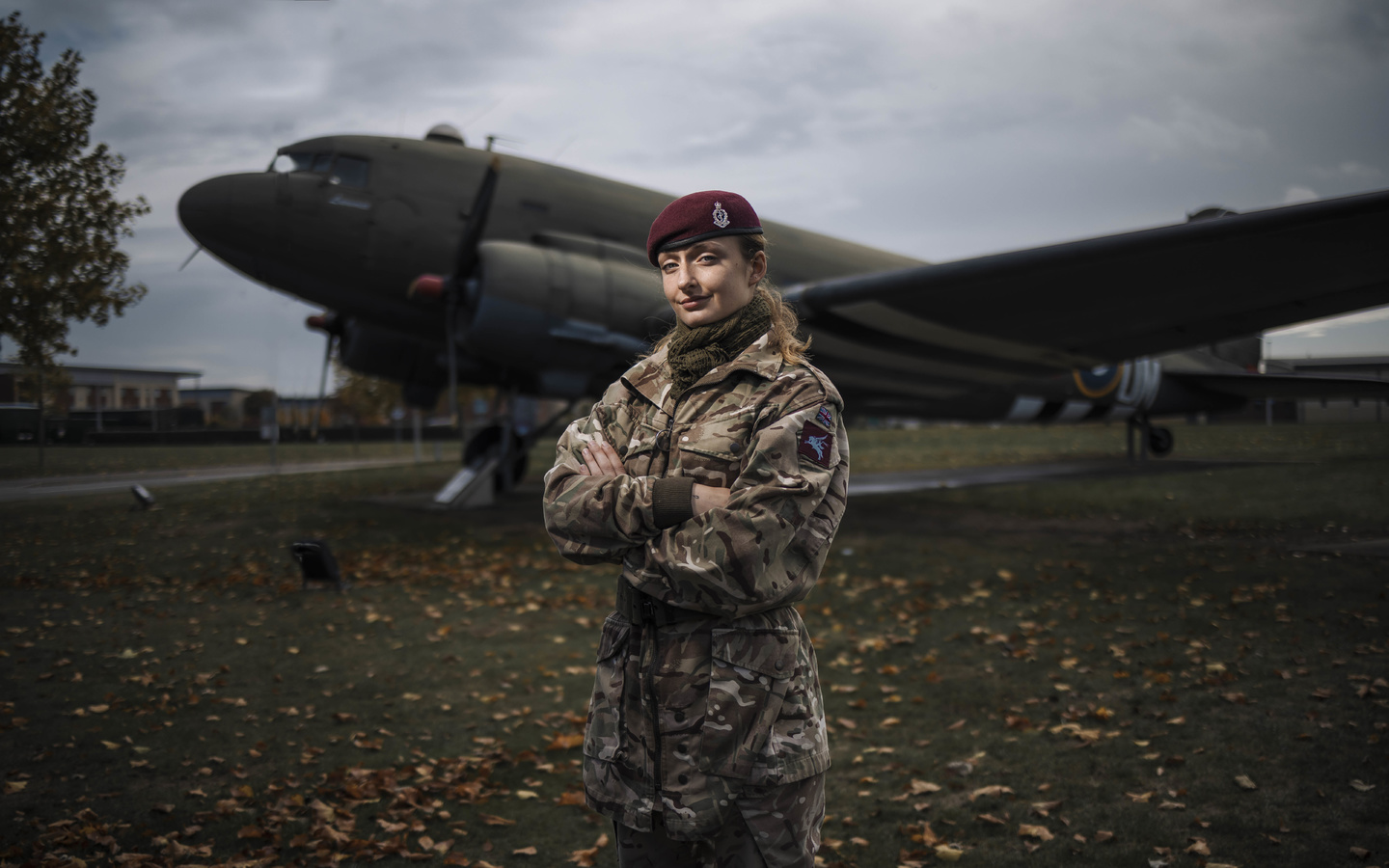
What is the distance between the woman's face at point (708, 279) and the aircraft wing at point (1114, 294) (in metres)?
6.15

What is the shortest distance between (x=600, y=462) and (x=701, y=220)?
1.97 feet

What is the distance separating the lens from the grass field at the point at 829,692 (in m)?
3.36

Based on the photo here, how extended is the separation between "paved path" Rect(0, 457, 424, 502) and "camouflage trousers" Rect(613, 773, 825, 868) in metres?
7.22

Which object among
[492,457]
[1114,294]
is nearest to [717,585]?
[1114,294]

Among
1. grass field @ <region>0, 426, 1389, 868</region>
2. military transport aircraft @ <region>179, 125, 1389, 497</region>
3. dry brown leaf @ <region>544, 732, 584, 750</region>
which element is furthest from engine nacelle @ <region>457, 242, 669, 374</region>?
dry brown leaf @ <region>544, 732, 584, 750</region>

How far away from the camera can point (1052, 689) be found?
4.98 m

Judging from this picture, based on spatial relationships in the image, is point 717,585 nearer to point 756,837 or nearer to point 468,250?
point 756,837

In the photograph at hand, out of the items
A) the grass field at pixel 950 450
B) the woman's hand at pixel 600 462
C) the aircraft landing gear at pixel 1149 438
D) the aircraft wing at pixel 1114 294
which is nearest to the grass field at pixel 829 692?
the grass field at pixel 950 450

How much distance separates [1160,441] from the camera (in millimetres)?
18906

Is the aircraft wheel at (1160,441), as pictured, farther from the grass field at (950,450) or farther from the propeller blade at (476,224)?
the propeller blade at (476,224)

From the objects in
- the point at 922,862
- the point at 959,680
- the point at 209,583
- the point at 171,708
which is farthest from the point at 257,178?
the point at 922,862

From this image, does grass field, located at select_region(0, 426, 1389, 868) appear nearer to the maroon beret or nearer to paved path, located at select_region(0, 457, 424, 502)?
paved path, located at select_region(0, 457, 424, 502)

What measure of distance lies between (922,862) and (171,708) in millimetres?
4260

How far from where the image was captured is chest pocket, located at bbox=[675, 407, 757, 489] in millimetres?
1760
